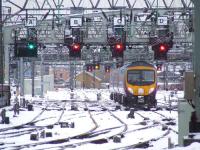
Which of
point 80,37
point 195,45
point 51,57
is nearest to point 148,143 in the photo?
point 195,45

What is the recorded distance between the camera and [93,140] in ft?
57.4

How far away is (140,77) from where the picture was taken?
122 feet

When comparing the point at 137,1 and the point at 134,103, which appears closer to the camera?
the point at 137,1

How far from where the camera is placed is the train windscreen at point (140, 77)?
37188 mm

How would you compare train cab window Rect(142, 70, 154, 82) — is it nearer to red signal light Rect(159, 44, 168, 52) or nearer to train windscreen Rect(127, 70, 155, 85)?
train windscreen Rect(127, 70, 155, 85)

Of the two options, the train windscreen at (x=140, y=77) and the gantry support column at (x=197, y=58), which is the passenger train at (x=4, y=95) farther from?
the gantry support column at (x=197, y=58)

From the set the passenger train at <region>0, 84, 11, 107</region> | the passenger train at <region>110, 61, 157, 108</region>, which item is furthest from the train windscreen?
the passenger train at <region>0, 84, 11, 107</region>

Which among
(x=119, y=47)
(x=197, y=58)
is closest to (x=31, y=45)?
(x=119, y=47)

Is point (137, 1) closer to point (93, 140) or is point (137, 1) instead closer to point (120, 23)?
point (120, 23)

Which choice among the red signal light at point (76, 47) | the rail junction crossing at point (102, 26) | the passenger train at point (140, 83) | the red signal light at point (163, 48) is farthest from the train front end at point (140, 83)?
the red signal light at point (76, 47)

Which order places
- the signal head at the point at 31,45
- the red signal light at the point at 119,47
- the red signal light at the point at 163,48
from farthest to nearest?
1. the red signal light at the point at 119,47
2. the signal head at the point at 31,45
3. the red signal light at the point at 163,48

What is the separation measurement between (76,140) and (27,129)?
176 inches

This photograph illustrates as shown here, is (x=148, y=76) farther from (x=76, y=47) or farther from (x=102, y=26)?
(x=102, y=26)

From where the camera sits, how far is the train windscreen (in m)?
37.2
